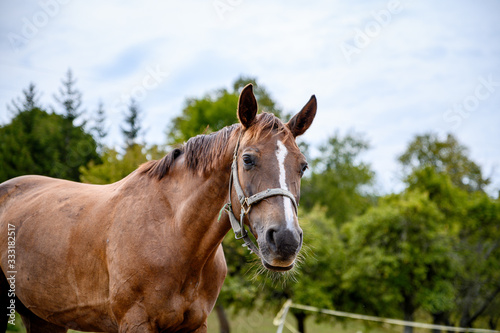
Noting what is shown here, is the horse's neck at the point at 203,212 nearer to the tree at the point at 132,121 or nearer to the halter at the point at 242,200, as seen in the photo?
the halter at the point at 242,200

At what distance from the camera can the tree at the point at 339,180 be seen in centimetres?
3597

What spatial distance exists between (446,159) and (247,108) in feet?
108

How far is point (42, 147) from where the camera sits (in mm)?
27266

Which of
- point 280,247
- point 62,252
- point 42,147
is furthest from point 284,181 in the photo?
point 42,147

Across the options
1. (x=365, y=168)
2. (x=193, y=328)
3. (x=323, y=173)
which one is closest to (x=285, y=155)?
(x=193, y=328)

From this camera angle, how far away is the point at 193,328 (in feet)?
9.43

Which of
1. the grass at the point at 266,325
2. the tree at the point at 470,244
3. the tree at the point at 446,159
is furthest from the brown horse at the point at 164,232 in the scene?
the tree at the point at 446,159

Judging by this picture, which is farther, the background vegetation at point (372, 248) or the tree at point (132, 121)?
the tree at point (132, 121)

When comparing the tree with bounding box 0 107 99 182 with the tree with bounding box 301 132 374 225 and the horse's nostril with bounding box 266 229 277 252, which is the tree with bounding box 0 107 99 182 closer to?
the tree with bounding box 301 132 374 225

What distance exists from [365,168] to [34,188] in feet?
130

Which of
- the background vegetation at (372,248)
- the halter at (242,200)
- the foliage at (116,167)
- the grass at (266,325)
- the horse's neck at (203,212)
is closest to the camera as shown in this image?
the halter at (242,200)

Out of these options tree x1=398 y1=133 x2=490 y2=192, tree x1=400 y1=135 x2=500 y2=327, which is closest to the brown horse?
tree x1=400 y1=135 x2=500 y2=327

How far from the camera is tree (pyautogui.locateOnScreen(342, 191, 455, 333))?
57.1 feet

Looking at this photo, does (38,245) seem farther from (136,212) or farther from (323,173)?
(323,173)
